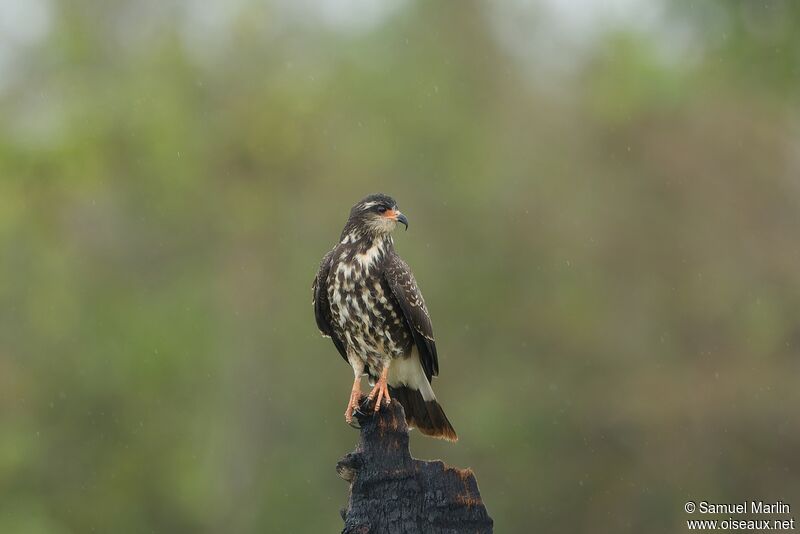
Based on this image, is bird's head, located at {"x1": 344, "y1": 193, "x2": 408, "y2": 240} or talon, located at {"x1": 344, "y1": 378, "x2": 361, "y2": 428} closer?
talon, located at {"x1": 344, "y1": 378, "x2": 361, "y2": 428}

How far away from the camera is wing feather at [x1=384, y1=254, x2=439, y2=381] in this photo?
7.83 meters

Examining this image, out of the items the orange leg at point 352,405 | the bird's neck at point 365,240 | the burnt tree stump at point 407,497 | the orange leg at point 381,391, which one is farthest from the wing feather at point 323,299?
the burnt tree stump at point 407,497

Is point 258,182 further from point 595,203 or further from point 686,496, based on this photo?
point 686,496

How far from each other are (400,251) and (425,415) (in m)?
15.2

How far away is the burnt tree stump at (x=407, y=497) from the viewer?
5605mm

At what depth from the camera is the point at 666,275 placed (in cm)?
2125

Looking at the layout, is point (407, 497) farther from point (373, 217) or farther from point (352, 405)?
point (373, 217)

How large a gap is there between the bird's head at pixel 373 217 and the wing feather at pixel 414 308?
0.20 meters

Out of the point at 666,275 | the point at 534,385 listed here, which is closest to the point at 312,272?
the point at 534,385

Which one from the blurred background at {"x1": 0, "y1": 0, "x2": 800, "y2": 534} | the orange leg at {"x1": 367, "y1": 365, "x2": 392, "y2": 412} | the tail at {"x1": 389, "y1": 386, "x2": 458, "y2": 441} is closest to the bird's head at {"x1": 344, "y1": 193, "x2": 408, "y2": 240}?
the orange leg at {"x1": 367, "y1": 365, "x2": 392, "y2": 412}

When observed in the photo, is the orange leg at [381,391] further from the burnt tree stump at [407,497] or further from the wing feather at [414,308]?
the burnt tree stump at [407,497]

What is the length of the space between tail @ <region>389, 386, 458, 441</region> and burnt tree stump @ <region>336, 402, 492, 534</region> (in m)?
1.71

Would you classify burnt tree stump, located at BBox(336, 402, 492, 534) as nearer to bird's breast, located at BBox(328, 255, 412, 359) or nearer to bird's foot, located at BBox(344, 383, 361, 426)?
bird's foot, located at BBox(344, 383, 361, 426)

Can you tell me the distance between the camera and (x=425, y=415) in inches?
304
